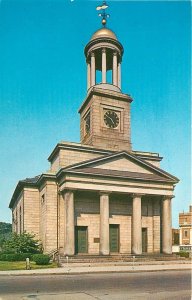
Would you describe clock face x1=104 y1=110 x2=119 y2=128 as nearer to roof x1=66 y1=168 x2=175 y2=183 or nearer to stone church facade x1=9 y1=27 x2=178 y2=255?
stone church facade x1=9 y1=27 x2=178 y2=255

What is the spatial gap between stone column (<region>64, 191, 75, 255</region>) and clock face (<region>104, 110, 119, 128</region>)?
12292 millimetres

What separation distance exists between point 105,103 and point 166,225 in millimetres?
15976

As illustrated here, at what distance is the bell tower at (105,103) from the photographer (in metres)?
43.0

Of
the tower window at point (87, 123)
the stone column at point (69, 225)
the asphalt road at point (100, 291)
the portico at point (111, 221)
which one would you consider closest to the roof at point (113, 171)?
the portico at point (111, 221)

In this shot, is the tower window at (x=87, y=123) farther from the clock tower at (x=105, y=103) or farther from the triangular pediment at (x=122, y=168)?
the triangular pediment at (x=122, y=168)

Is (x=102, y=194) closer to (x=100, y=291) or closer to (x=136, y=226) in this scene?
(x=136, y=226)

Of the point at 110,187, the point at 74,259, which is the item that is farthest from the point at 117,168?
the point at 74,259

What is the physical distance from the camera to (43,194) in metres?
39.6

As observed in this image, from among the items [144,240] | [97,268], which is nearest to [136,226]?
[144,240]

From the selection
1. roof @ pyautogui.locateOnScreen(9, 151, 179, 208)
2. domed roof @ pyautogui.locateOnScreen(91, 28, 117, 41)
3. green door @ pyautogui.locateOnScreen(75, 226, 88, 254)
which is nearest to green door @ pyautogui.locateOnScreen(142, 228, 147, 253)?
roof @ pyautogui.locateOnScreen(9, 151, 179, 208)

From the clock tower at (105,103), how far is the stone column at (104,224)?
26.0 ft

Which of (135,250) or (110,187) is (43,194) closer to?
(110,187)

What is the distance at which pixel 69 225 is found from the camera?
33938mm

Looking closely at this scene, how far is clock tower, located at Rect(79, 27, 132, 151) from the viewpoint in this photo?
42969mm
